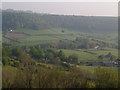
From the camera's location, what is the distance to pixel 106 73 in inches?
409

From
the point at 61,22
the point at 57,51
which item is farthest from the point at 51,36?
the point at 61,22

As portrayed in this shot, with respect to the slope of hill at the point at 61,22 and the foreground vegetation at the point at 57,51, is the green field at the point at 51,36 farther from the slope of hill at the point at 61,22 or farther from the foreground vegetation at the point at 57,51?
the slope of hill at the point at 61,22

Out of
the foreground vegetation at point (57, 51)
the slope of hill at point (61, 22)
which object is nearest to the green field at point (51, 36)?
the foreground vegetation at point (57, 51)

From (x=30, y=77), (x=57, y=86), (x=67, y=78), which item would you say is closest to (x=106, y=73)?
(x=67, y=78)

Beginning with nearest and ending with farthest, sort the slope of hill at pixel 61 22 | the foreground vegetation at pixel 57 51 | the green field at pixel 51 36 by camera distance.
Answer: the foreground vegetation at pixel 57 51 → the green field at pixel 51 36 → the slope of hill at pixel 61 22

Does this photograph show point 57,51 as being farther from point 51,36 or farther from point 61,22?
point 61,22

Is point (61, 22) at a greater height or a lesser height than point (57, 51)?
greater

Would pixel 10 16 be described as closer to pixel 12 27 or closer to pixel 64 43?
pixel 12 27

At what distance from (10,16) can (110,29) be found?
1972 centimetres

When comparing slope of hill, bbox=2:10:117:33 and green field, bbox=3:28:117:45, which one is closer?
green field, bbox=3:28:117:45

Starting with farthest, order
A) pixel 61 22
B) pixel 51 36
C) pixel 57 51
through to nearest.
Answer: pixel 61 22 → pixel 51 36 → pixel 57 51

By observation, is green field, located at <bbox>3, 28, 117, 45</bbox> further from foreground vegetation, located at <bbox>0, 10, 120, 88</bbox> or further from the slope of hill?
the slope of hill

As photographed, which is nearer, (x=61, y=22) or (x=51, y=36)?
(x=51, y=36)

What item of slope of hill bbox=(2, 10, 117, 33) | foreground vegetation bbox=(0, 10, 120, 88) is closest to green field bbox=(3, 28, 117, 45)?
foreground vegetation bbox=(0, 10, 120, 88)
